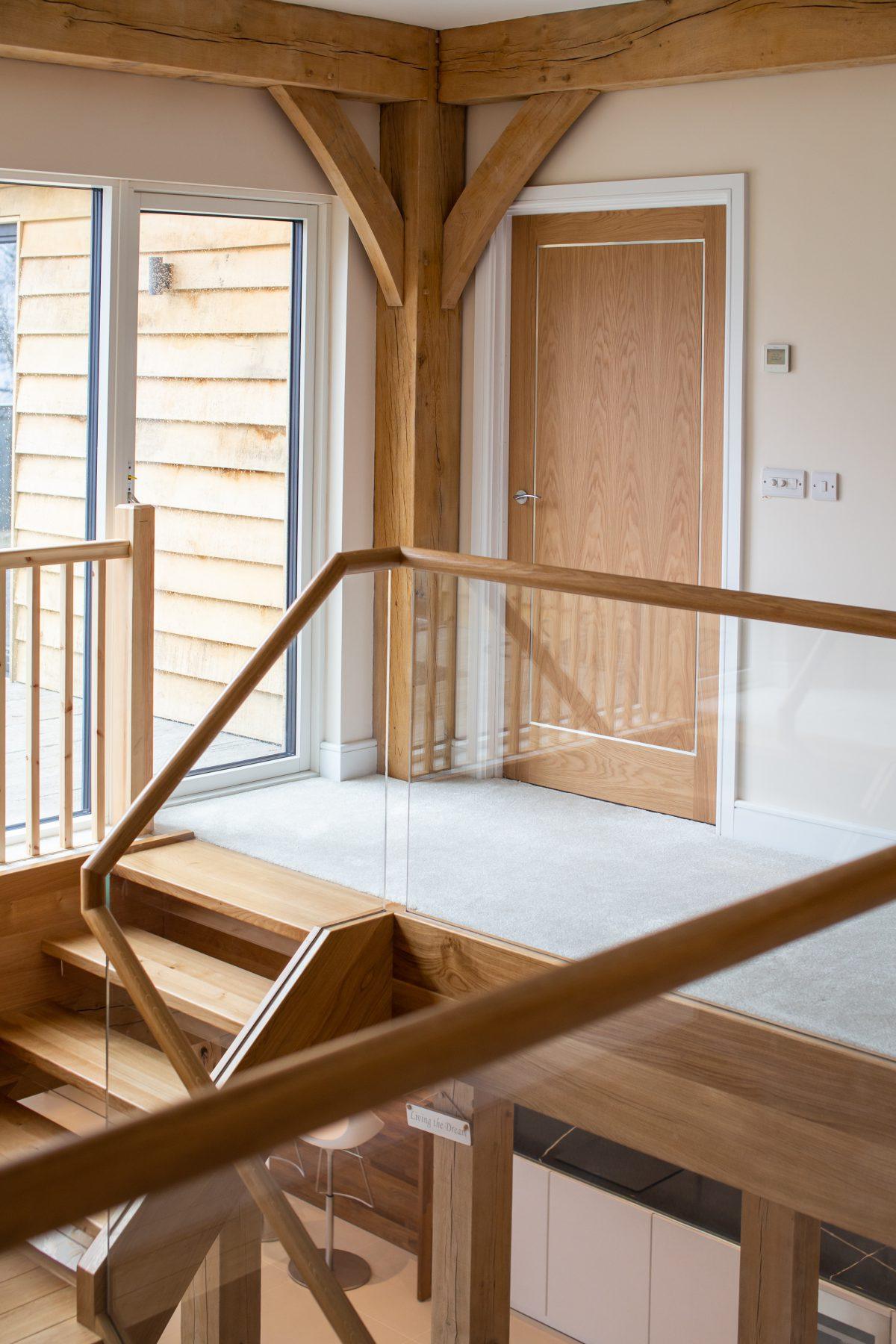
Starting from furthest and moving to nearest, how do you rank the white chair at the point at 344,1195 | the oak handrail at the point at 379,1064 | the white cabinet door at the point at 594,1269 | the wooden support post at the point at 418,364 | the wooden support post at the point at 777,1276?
the wooden support post at the point at 418,364 < the white cabinet door at the point at 594,1269 < the wooden support post at the point at 777,1276 < the white chair at the point at 344,1195 < the oak handrail at the point at 379,1064

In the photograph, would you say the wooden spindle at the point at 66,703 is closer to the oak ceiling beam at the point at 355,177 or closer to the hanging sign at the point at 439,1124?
the oak ceiling beam at the point at 355,177

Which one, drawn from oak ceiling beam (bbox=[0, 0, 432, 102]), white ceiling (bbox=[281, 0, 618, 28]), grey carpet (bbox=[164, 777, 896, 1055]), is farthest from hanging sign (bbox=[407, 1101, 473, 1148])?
white ceiling (bbox=[281, 0, 618, 28])

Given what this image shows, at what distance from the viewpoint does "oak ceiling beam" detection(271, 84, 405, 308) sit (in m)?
4.59

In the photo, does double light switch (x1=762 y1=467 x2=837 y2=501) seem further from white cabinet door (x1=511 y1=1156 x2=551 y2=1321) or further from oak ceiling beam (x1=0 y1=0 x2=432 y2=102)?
white cabinet door (x1=511 y1=1156 x2=551 y2=1321)

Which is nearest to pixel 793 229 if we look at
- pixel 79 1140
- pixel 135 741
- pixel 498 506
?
pixel 498 506

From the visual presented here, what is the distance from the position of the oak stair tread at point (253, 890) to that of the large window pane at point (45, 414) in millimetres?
912

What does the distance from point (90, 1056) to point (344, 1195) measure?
2936mm

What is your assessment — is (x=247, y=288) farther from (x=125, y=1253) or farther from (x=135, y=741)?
(x=125, y=1253)

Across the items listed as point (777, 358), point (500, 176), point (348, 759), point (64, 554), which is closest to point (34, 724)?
point (64, 554)

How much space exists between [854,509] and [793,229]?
2.83 ft

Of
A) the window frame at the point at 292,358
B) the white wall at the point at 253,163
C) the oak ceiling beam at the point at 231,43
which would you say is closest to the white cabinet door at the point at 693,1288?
the white wall at the point at 253,163

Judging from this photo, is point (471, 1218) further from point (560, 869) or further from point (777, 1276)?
point (560, 869)

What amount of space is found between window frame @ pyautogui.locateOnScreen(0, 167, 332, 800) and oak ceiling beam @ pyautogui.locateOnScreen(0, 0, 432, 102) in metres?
0.38

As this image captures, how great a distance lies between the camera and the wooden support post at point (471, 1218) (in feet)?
4.11
